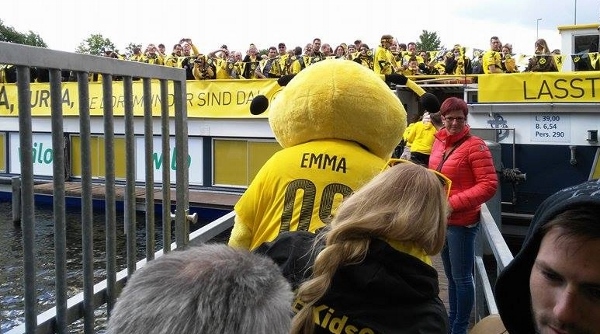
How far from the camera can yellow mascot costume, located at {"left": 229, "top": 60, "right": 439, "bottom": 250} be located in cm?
239

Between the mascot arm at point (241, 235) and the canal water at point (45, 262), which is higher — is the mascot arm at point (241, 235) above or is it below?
above

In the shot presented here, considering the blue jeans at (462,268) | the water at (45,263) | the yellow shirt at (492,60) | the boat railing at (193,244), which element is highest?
the yellow shirt at (492,60)

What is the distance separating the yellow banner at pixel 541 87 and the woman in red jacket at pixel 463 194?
626 centimetres

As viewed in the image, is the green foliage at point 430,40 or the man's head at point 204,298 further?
the green foliage at point 430,40

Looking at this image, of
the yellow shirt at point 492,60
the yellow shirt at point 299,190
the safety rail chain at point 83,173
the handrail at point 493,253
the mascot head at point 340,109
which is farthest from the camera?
the yellow shirt at point 492,60

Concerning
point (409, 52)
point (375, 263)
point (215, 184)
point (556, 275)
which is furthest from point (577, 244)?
point (409, 52)

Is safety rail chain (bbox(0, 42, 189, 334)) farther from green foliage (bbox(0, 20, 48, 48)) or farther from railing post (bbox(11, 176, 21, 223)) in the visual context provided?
green foliage (bbox(0, 20, 48, 48))

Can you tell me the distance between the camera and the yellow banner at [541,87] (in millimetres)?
9412

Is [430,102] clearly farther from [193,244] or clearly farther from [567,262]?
[567,262]

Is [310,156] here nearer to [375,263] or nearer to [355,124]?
[355,124]

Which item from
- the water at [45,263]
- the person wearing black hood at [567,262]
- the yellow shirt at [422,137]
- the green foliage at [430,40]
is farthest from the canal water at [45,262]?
the green foliage at [430,40]

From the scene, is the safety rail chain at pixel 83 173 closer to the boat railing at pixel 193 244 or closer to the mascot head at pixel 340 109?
the boat railing at pixel 193 244

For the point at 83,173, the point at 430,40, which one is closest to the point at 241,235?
the point at 83,173

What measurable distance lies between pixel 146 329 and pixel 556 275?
0.74 meters
